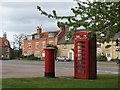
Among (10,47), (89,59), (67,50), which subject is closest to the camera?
(89,59)

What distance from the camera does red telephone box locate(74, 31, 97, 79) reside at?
33.4 ft

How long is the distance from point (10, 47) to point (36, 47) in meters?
19.8

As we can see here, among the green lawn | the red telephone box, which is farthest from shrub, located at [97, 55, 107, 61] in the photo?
the green lawn

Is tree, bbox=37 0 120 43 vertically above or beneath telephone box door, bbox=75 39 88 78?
above

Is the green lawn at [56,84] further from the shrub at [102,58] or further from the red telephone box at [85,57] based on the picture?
Result: the shrub at [102,58]

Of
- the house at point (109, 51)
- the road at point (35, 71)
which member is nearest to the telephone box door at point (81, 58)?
the road at point (35, 71)

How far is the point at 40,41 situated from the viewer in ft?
208

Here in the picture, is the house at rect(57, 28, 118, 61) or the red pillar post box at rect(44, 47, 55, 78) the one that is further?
the house at rect(57, 28, 118, 61)

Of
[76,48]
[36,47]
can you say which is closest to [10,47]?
[36,47]

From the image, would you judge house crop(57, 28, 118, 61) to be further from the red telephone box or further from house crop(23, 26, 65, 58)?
the red telephone box

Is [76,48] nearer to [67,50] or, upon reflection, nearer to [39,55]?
[67,50]

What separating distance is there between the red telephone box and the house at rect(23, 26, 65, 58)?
47306 mm

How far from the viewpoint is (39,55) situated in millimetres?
62750

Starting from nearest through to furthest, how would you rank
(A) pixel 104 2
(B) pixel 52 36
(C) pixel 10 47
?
(A) pixel 104 2 → (B) pixel 52 36 → (C) pixel 10 47
